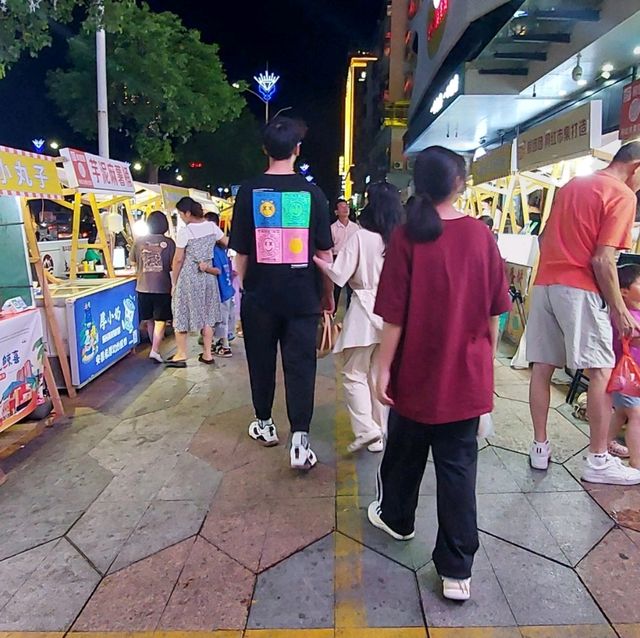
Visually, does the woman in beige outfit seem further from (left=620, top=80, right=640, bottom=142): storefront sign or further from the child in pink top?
(left=620, top=80, right=640, bottom=142): storefront sign

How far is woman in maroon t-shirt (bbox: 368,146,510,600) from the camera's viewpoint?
2.16 m

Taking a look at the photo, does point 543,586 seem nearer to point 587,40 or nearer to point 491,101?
point 587,40

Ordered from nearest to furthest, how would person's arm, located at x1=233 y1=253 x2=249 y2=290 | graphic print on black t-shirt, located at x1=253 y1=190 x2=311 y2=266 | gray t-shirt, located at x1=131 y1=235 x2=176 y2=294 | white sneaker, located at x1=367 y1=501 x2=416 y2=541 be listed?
white sneaker, located at x1=367 y1=501 x2=416 y2=541
graphic print on black t-shirt, located at x1=253 y1=190 x2=311 y2=266
person's arm, located at x1=233 y1=253 x2=249 y2=290
gray t-shirt, located at x1=131 y1=235 x2=176 y2=294

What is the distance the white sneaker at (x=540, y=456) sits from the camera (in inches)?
139

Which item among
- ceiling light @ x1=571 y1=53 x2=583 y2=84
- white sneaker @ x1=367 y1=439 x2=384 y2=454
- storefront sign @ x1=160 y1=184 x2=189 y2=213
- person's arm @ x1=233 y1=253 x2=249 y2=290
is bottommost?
white sneaker @ x1=367 y1=439 x2=384 y2=454

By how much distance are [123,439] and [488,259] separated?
3.12 meters

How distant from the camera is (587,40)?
6.27 meters

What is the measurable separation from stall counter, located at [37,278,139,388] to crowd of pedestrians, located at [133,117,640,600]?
2.07 metres

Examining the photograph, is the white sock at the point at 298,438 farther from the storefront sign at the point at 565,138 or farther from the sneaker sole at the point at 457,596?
the storefront sign at the point at 565,138

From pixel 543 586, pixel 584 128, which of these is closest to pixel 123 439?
pixel 543 586

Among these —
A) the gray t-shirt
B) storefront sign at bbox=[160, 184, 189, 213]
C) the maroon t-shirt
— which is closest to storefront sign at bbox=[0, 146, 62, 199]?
the gray t-shirt

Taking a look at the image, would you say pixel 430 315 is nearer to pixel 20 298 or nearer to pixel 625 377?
pixel 625 377

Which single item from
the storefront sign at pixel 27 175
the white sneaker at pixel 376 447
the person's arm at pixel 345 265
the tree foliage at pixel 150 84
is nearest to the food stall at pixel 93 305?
the storefront sign at pixel 27 175

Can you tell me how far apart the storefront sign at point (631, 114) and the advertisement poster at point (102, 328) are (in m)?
5.02
